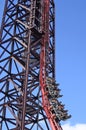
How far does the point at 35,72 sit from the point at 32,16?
3.61 meters

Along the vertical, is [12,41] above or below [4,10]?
below

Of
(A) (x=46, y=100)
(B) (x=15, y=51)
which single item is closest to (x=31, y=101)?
(A) (x=46, y=100)

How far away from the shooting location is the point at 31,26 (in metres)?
25.9

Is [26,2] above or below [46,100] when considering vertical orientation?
above

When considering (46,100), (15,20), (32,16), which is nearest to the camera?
(46,100)

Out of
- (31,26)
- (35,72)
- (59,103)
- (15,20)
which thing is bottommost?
(59,103)

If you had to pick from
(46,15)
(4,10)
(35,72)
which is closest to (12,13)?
(4,10)

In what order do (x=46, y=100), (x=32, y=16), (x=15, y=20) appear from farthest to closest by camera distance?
(x=15, y=20)
(x=32, y=16)
(x=46, y=100)

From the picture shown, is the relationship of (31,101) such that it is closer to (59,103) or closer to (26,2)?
(59,103)

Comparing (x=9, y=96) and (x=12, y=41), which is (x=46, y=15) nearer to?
(x=12, y=41)

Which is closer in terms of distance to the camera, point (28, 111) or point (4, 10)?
point (28, 111)

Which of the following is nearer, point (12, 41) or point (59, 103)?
point (59, 103)

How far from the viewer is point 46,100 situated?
2477cm

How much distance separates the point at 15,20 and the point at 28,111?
21.2 feet
